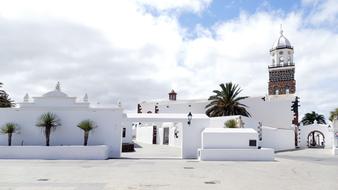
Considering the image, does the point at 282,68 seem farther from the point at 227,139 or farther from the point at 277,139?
the point at 227,139

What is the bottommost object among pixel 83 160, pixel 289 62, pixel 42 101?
pixel 83 160

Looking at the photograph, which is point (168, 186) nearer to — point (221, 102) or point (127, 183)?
point (127, 183)

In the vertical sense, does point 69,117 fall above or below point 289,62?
below

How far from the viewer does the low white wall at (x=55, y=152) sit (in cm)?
1880

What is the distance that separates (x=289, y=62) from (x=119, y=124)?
44549mm

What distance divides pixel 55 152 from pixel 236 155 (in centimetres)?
1087

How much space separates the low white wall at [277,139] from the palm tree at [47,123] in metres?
17.1

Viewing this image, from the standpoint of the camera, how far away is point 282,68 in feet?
187

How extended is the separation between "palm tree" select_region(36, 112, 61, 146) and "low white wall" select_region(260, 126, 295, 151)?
56.0 feet

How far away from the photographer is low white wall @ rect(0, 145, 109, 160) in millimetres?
18797

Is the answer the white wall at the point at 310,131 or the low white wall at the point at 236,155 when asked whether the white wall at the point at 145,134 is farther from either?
the low white wall at the point at 236,155

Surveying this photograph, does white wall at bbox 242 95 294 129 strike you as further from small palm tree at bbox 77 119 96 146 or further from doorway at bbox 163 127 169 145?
small palm tree at bbox 77 119 96 146

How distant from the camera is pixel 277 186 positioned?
10.4 meters

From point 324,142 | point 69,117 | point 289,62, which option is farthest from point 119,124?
point 289,62
